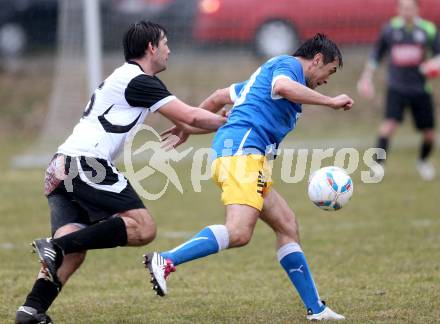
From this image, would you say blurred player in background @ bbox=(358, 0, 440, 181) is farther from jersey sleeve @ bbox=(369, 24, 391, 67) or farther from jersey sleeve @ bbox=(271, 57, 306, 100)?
jersey sleeve @ bbox=(271, 57, 306, 100)

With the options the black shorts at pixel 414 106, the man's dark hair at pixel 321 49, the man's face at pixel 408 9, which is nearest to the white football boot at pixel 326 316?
the man's dark hair at pixel 321 49

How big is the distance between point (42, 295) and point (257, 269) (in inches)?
89.8

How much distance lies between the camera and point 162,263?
4.85 m

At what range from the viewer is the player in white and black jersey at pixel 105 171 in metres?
5.07

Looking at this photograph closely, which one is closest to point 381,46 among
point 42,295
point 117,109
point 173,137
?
point 173,137

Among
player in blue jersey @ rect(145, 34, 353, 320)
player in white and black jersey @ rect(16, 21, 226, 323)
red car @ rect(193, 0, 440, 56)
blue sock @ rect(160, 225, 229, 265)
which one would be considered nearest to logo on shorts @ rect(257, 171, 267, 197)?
player in blue jersey @ rect(145, 34, 353, 320)

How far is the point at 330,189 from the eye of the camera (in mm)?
5309

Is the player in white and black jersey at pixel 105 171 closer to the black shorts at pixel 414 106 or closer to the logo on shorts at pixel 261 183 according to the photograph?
the logo on shorts at pixel 261 183

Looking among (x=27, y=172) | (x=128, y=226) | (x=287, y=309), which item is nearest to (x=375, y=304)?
(x=287, y=309)

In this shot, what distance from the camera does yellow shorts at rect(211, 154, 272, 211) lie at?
511 cm

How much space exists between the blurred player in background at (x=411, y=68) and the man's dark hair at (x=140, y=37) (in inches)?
255

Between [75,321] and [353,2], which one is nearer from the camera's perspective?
[75,321]

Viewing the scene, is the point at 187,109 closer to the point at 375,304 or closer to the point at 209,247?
the point at 209,247

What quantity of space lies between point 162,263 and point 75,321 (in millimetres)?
883
